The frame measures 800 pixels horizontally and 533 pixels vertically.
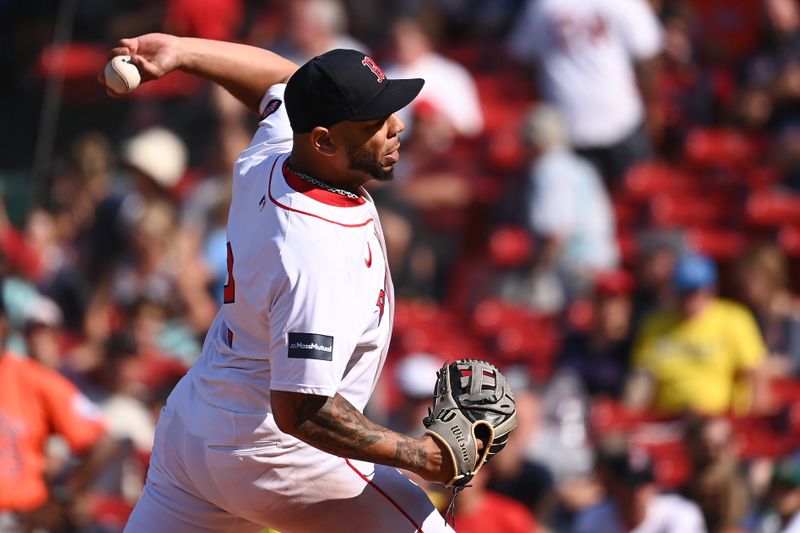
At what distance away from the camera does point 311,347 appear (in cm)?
339

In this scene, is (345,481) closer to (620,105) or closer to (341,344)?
(341,344)

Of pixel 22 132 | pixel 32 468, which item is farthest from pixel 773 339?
pixel 22 132

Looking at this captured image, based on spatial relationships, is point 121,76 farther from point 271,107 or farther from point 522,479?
point 522,479

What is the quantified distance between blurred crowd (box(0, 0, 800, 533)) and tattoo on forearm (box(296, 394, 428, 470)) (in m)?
2.57

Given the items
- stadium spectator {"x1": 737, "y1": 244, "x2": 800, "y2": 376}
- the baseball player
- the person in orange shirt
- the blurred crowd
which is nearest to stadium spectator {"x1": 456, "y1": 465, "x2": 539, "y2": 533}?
the blurred crowd

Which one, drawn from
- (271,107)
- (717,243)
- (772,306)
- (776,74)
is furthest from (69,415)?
(776,74)

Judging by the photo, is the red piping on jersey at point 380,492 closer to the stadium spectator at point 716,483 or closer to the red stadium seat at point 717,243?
the stadium spectator at point 716,483

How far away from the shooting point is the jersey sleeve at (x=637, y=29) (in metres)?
8.95

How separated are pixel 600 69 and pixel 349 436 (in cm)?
585

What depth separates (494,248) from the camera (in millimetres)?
8281

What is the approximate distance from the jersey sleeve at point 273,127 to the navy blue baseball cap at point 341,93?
346 mm

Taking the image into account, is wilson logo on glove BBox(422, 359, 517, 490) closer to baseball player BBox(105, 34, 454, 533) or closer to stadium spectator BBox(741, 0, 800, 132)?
baseball player BBox(105, 34, 454, 533)

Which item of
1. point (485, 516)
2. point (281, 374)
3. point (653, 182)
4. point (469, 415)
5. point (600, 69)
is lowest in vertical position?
point (485, 516)

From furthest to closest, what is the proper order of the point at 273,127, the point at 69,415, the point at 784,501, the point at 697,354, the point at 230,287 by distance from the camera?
the point at 697,354
the point at 69,415
the point at 784,501
the point at 273,127
the point at 230,287
